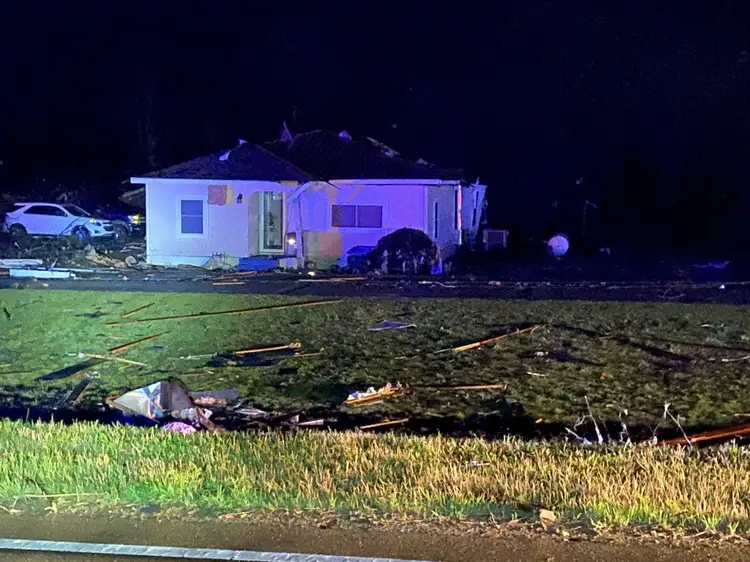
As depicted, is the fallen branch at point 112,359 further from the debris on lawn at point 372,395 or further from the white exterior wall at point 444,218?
the white exterior wall at point 444,218

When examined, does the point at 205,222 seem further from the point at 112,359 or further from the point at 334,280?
the point at 112,359

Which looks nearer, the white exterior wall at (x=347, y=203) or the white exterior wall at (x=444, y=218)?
the white exterior wall at (x=347, y=203)

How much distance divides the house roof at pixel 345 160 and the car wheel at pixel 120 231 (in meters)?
9.93

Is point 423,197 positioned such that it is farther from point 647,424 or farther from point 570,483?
point 570,483

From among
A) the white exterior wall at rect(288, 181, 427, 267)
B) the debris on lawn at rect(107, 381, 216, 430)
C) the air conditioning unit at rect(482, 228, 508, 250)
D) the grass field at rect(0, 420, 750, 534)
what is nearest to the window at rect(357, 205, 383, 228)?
the white exterior wall at rect(288, 181, 427, 267)

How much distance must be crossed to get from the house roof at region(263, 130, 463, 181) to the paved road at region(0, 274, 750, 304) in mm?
4490

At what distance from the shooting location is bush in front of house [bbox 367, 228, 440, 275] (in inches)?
998

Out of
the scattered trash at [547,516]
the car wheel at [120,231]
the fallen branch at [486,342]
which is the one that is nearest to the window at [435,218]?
the fallen branch at [486,342]

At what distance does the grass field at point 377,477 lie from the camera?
5750mm

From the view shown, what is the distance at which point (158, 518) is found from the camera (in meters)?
5.65

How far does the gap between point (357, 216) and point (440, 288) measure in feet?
18.8

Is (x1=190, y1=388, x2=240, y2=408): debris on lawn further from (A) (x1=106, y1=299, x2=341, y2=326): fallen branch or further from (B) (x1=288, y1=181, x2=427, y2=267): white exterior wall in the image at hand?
(B) (x1=288, y1=181, x2=427, y2=267): white exterior wall

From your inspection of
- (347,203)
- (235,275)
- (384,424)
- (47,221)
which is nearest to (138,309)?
(235,275)

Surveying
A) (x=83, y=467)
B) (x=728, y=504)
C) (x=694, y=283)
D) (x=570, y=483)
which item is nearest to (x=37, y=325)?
(x=83, y=467)
